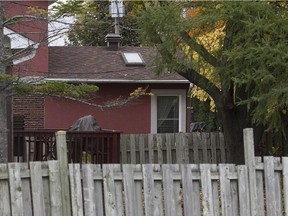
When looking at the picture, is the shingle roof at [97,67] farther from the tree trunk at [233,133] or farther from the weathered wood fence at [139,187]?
the weathered wood fence at [139,187]

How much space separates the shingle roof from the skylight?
0.45ft

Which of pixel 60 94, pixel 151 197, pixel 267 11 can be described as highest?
pixel 267 11

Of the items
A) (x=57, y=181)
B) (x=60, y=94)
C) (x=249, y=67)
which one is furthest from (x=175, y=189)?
(x=249, y=67)

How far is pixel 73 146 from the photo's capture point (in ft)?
44.4

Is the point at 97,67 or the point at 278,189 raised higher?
the point at 97,67

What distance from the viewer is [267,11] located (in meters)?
11.2

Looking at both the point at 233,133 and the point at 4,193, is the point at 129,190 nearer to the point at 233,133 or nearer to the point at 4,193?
the point at 4,193

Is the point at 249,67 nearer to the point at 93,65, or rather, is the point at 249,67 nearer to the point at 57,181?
the point at 57,181

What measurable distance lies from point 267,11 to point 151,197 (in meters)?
5.74

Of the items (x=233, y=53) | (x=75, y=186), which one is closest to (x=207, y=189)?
(x=75, y=186)

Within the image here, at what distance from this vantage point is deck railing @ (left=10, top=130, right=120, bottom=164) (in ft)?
43.8

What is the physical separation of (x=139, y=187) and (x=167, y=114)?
537 inches

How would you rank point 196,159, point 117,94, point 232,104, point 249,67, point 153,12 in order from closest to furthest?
point 249,67 < point 153,12 < point 232,104 < point 196,159 < point 117,94

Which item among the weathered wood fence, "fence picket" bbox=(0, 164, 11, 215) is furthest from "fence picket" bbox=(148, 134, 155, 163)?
"fence picket" bbox=(0, 164, 11, 215)
